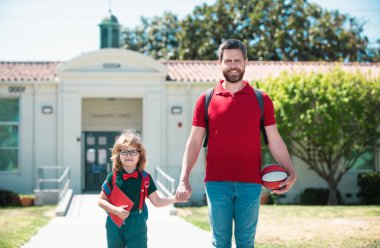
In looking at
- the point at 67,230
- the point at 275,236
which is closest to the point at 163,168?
the point at 67,230

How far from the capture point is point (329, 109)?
64.7 feet

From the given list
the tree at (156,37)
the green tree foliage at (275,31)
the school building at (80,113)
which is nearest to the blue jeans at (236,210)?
the school building at (80,113)

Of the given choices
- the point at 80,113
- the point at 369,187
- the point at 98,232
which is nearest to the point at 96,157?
the point at 80,113

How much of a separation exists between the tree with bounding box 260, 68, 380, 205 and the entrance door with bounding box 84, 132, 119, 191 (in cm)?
728

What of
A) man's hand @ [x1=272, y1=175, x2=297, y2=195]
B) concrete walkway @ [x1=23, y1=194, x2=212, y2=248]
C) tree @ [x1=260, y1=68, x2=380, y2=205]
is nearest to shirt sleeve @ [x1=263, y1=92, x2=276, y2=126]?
man's hand @ [x1=272, y1=175, x2=297, y2=195]

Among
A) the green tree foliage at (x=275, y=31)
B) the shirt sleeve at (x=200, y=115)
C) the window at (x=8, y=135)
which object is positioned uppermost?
the green tree foliage at (x=275, y=31)

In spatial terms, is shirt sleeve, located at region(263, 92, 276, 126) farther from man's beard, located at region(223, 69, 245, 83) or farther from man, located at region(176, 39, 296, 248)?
man's beard, located at region(223, 69, 245, 83)

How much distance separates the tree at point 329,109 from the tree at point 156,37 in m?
20.1

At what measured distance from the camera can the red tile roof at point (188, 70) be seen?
72.5 feet

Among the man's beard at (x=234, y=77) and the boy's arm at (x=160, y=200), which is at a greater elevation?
the man's beard at (x=234, y=77)

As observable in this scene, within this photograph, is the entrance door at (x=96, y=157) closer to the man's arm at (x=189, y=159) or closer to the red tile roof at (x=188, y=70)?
the red tile roof at (x=188, y=70)

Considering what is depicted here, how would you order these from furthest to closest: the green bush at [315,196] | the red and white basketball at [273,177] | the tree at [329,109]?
1. the green bush at [315,196]
2. the tree at [329,109]
3. the red and white basketball at [273,177]

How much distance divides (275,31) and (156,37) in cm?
919

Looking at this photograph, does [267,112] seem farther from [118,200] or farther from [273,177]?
[118,200]
